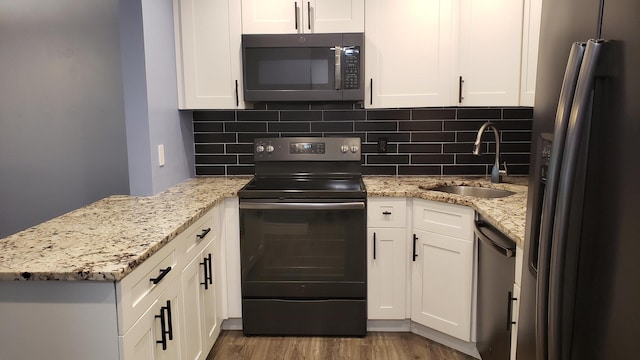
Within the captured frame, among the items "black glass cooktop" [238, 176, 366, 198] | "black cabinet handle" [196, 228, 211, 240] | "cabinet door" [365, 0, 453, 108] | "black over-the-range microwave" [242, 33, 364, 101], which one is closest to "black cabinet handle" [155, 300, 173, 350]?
"black cabinet handle" [196, 228, 211, 240]

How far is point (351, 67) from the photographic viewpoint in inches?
106

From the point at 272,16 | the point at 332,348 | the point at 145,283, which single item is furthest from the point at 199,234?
the point at 272,16

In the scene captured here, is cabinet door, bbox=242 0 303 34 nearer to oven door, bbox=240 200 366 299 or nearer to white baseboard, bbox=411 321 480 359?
oven door, bbox=240 200 366 299

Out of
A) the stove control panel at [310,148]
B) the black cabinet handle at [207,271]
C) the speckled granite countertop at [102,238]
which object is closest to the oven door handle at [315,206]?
the speckled granite countertop at [102,238]

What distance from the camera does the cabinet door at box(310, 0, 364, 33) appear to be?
2717 mm

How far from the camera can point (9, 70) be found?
10.2 feet


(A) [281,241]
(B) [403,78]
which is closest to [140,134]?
(A) [281,241]

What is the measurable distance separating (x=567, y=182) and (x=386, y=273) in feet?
6.32

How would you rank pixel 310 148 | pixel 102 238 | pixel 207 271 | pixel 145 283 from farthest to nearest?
pixel 310 148 < pixel 207 271 < pixel 102 238 < pixel 145 283

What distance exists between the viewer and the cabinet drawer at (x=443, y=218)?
234 centimetres

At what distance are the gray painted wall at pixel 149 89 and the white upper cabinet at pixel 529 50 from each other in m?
1.94

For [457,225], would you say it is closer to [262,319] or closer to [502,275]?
[502,275]

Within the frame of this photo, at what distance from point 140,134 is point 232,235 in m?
0.73

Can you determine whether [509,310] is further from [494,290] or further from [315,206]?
[315,206]
